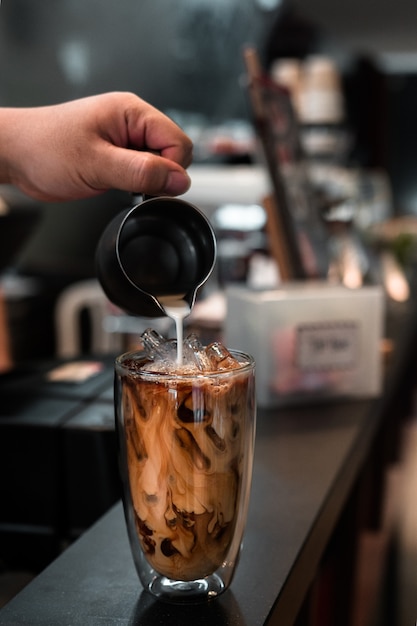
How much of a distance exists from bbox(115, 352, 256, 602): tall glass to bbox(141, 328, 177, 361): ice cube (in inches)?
0.5

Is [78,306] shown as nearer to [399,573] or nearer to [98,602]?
[399,573]

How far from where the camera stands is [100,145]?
3.09 ft

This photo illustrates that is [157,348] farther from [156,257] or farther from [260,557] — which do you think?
[260,557]

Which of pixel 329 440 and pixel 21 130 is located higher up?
pixel 21 130

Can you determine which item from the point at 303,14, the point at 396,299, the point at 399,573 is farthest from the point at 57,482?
the point at 303,14

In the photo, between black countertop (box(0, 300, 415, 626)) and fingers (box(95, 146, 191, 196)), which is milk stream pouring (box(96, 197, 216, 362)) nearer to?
fingers (box(95, 146, 191, 196))

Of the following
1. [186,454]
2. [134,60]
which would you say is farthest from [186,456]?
[134,60]

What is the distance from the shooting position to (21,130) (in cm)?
101

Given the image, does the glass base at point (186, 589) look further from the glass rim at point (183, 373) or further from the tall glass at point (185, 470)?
the glass rim at point (183, 373)

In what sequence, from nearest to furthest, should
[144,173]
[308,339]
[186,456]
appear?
Result: [186,456], [144,173], [308,339]

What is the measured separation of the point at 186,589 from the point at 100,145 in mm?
513

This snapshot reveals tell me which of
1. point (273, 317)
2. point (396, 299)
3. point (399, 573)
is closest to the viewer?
point (273, 317)

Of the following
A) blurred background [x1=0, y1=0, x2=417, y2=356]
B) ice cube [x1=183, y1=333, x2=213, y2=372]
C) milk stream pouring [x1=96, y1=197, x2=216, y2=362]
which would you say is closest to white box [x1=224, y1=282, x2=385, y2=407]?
milk stream pouring [x1=96, y1=197, x2=216, y2=362]

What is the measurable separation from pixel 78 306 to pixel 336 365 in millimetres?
1722
